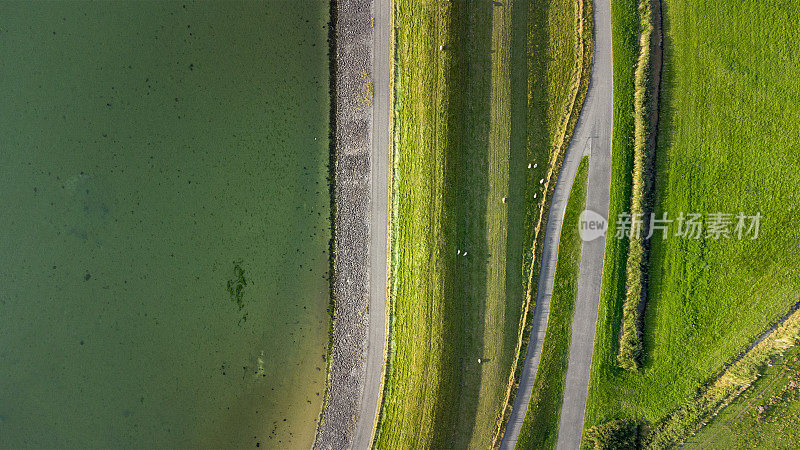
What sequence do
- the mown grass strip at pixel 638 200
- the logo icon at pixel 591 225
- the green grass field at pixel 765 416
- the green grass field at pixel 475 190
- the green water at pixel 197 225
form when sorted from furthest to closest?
the green water at pixel 197 225 < the green grass field at pixel 475 190 < the logo icon at pixel 591 225 < the mown grass strip at pixel 638 200 < the green grass field at pixel 765 416

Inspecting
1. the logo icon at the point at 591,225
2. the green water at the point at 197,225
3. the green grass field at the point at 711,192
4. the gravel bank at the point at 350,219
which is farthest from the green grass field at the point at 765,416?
the green water at the point at 197,225

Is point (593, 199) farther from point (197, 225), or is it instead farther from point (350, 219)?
point (197, 225)

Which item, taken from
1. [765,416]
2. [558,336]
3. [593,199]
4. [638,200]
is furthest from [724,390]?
[593,199]

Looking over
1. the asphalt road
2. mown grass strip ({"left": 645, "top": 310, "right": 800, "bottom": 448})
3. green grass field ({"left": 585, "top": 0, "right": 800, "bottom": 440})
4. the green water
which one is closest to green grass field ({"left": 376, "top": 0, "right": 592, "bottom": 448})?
the asphalt road

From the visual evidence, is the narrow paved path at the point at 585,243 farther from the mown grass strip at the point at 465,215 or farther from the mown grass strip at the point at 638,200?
the mown grass strip at the point at 465,215

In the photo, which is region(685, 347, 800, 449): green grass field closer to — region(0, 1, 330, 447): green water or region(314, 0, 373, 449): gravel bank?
region(314, 0, 373, 449): gravel bank

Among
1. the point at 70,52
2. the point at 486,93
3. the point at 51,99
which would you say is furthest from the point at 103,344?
the point at 486,93
